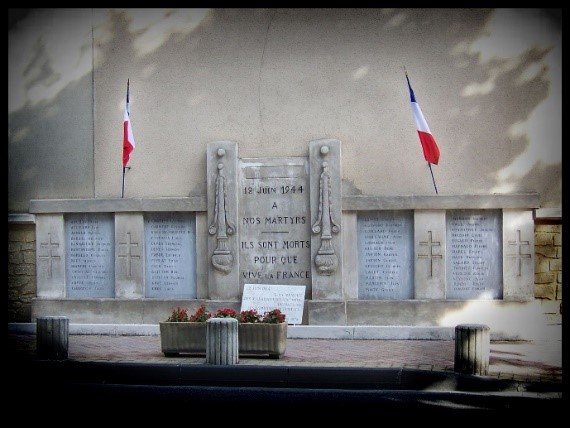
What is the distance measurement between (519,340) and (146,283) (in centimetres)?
621

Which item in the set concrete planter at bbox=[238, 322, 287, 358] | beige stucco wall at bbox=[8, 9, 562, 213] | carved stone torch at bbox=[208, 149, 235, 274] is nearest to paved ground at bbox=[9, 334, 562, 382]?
concrete planter at bbox=[238, 322, 287, 358]

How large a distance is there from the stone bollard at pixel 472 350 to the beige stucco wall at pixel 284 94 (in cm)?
442

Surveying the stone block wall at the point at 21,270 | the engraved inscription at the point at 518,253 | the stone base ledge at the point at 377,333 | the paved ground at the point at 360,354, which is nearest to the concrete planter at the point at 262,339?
the paved ground at the point at 360,354

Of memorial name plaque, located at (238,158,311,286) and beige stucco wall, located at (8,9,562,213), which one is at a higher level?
beige stucco wall, located at (8,9,562,213)

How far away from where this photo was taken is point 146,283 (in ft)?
50.4

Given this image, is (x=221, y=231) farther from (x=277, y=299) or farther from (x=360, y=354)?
(x=360, y=354)

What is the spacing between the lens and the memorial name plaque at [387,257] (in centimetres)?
1478

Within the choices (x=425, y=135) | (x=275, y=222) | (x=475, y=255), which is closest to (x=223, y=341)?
(x=275, y=222)

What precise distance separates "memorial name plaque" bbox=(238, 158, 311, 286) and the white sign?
25 cm

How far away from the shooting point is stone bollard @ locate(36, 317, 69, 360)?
1191cm

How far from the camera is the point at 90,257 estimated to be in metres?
15.6

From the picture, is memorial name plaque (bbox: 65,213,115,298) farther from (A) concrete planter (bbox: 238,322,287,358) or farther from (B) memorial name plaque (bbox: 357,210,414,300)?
(B) memorial name plaque (bbox: 357,210,414,300)

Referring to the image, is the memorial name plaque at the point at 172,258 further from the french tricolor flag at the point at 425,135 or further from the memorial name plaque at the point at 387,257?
the french tricolor flag at the point at 425,135

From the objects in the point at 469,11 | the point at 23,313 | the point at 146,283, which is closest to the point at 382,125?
the point at 469,11
